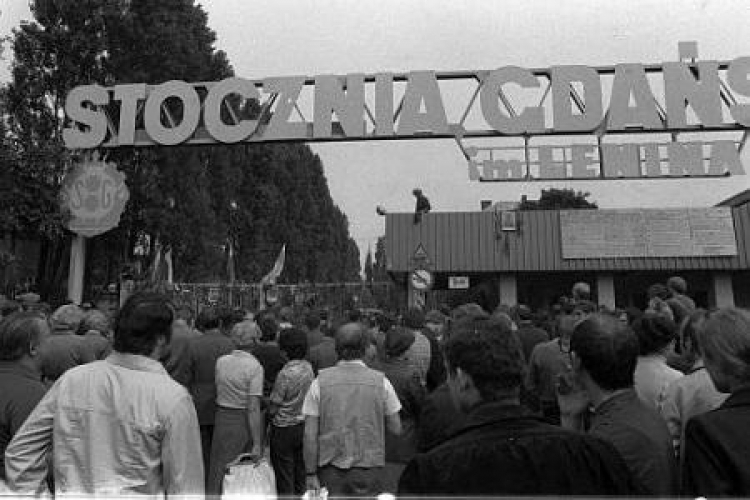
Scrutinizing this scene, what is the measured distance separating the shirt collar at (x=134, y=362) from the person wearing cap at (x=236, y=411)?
321 centimetres

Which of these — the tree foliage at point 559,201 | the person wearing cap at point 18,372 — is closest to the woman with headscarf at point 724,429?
A: the person wearing cap at point 18,372

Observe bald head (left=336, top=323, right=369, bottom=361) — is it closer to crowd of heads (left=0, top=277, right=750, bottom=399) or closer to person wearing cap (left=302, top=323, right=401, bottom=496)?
crowd of heads (left=0, top=277, right=750, bottom=399)

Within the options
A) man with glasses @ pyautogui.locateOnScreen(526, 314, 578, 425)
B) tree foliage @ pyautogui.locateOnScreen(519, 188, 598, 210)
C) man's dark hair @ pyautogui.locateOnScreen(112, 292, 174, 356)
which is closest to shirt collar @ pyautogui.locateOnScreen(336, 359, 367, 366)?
man's dark hair @ pyautogui.locateOnScreen(112, 292, 174, 356)

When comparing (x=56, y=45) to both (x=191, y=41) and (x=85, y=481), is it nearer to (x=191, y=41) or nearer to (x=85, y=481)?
(x=191, y=41)

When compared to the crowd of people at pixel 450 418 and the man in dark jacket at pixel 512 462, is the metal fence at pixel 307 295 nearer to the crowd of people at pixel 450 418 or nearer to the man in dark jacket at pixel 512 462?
the crowd of people at pixel 450 418

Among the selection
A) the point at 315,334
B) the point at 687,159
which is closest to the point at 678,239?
the point at 687,159

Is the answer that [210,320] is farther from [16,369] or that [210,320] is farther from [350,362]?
[16,369]

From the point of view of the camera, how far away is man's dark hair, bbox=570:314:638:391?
8.69ft

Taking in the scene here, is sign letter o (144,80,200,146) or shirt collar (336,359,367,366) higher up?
sign letter o (144,80,200,146)

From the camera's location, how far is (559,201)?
5666 cm

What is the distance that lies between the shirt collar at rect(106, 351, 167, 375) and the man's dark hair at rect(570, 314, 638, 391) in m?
1.89

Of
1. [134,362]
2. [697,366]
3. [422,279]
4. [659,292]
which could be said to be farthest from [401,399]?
[422,279]

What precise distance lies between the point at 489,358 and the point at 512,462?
0.39m

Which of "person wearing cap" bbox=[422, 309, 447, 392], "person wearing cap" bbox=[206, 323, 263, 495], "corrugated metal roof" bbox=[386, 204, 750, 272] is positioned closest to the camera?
"person wearing cap" bbox=[206, 323, 263, 495]
